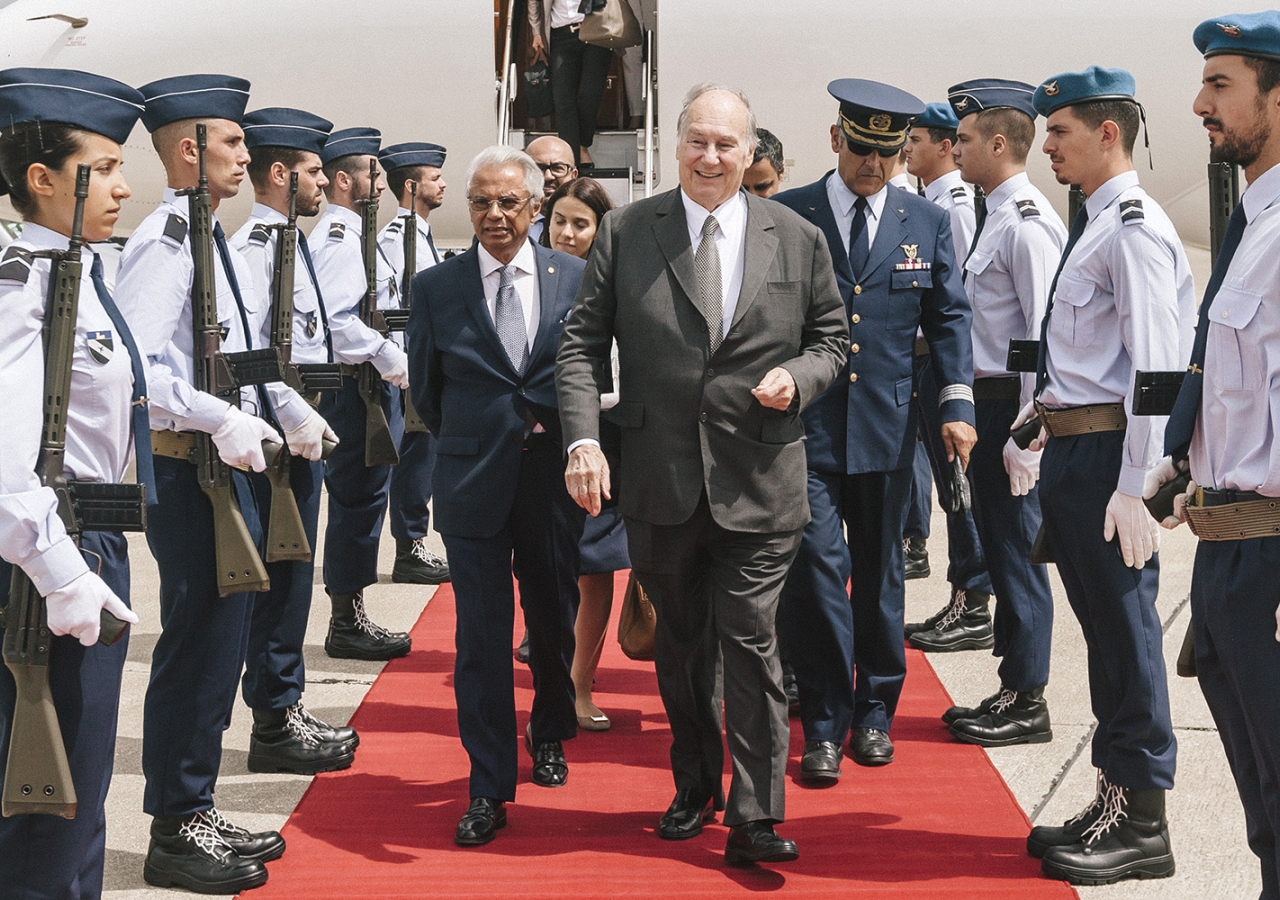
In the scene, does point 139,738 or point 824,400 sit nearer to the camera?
point 824,400

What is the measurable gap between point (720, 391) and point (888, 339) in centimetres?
91

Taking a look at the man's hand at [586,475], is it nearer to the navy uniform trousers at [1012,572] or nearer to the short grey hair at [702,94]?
the short grey hair at [702,94]

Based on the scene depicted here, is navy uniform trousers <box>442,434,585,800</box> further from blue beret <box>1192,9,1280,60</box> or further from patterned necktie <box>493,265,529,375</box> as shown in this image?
blue beret <box>1192,9,1280,60</box>

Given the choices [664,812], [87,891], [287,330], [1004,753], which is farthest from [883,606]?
[87,891]

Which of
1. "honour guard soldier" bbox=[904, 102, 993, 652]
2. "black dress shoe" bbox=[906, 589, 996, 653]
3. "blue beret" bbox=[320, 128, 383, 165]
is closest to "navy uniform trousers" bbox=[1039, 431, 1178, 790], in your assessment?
"honour guard soldier" bbox=[904, 102, 993, 652]

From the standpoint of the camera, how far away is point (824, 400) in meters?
3.91

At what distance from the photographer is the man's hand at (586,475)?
307cm

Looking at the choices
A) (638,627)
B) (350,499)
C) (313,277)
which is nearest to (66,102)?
(313,277)

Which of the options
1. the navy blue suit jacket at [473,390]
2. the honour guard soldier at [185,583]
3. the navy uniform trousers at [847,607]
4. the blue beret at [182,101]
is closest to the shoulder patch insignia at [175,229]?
the honour guard soldier at [185,583]

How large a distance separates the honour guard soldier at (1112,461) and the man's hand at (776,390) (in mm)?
727

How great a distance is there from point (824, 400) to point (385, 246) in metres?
2.92

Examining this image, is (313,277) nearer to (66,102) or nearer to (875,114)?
(875,114)

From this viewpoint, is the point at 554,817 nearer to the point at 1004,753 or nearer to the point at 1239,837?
the point at 1004,753

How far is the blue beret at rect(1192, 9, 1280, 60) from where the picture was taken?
92.3 inches
